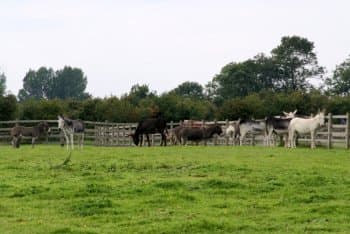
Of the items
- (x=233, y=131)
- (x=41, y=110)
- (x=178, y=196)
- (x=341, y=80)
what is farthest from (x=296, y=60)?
(x=178, y=196)

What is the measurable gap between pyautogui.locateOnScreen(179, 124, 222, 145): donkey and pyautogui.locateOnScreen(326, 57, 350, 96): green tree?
70.7 meters

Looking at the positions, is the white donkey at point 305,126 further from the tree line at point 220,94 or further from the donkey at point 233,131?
the tree line at point 220,94

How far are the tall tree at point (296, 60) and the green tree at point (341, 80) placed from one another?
2931 millimetres

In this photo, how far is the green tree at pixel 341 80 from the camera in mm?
106938

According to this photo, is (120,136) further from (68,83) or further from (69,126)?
(68,83)

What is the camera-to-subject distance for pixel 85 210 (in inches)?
563

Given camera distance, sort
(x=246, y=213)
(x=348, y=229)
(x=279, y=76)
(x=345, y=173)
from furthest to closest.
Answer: (x=279, y=76) < (x=345, y=173) < (x=246, y=213) < (x=348, y=229)

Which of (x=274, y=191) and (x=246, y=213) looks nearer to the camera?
(x=246, y=213)

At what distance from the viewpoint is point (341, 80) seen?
108 m

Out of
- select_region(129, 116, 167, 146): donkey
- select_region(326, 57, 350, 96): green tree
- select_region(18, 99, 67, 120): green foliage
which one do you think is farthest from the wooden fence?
select_region(326, 57, 350, 96): green tree

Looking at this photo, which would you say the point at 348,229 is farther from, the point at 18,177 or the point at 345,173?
the point at 18,177

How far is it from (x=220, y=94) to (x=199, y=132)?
75.0 meters

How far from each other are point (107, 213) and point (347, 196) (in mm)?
5193

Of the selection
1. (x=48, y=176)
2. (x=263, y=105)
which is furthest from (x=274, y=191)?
(x=263, y=105)
